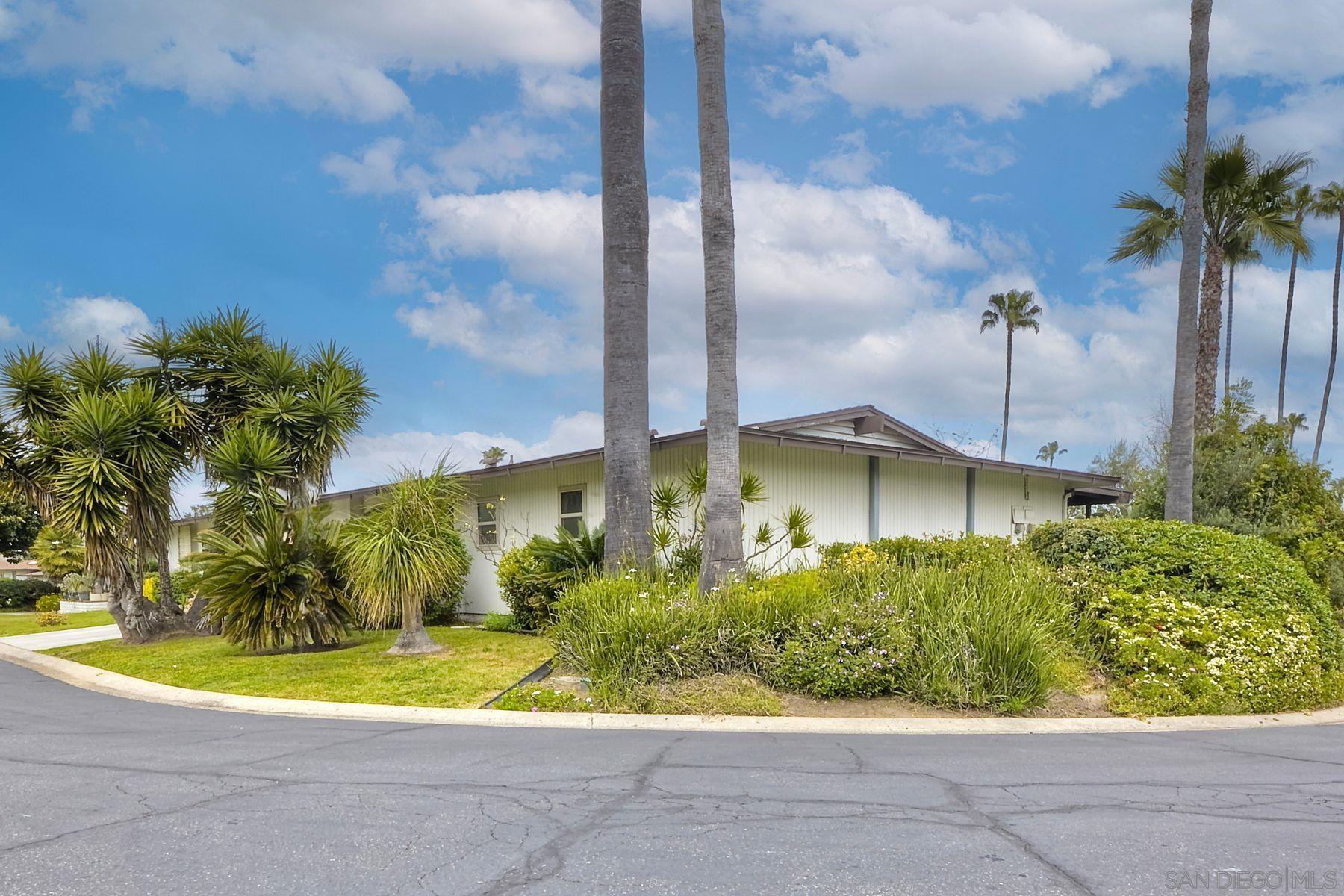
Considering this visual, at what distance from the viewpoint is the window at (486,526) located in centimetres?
1877

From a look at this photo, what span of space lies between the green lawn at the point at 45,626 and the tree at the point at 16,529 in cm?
727

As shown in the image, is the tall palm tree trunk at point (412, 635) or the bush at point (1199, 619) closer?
the bush at point (1199, 619)

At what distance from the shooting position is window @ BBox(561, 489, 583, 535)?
1695cm

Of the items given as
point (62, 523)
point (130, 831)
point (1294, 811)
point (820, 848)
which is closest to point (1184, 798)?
point (1294, 811)

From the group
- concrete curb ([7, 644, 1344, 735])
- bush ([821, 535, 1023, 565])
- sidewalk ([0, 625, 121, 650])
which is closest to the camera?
concrete curb ([7, 644, 1344, 735])

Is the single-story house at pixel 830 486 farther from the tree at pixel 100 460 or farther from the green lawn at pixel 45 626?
the green lawn at pixel 45 626

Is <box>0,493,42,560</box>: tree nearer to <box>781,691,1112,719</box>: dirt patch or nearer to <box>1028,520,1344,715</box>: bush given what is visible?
<box>781,691,1112,719</box>: dirt patch

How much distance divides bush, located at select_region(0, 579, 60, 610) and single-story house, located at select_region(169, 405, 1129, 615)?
21.4 meters

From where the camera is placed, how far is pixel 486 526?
19.1 metres

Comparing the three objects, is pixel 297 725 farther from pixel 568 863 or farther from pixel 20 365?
pixel 20 365

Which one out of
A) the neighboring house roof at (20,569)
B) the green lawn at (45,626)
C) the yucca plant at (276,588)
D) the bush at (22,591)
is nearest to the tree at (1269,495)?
the yucca plant at (276,588)

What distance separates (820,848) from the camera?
470 cm

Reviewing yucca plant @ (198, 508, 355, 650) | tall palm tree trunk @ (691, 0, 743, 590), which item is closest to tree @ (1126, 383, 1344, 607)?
tall palm tree trunk @ (691, 0, 743, 590)

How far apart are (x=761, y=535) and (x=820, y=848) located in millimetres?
9956
